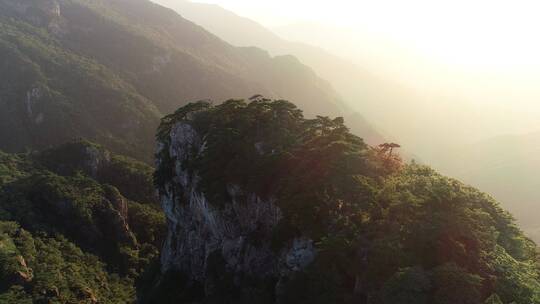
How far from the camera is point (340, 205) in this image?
37875 mm

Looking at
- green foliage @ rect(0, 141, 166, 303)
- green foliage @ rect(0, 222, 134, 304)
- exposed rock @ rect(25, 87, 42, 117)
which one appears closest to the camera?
green foliage @ rect(0, 222, 134, 304)

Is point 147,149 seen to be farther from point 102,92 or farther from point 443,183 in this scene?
point 443,183

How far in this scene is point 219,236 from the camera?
1983 inches

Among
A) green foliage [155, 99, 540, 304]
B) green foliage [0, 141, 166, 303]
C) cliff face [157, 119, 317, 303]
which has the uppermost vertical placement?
green foliage [155, 99, 540, 304]

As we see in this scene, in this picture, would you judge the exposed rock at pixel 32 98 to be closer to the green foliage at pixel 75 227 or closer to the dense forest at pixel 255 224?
the green foliage at pixel 75 227

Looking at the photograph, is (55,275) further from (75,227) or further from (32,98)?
(32,98)

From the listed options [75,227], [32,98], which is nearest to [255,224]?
[75,227]

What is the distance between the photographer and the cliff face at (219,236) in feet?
129

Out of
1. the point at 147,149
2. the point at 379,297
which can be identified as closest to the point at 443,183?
the point at 379,297

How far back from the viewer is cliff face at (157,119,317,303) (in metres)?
39.3

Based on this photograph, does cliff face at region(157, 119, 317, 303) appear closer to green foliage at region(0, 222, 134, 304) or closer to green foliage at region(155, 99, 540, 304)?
green foliage at region(155, 99, 540, 304)

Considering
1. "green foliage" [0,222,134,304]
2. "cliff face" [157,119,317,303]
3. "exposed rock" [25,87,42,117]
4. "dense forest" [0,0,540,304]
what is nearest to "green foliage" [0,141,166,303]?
"green foliage" [0,222,134,304]

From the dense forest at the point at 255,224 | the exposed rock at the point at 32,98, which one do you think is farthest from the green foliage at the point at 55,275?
the exposed rock at the point at 32,98

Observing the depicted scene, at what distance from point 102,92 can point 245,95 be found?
6190 centimetres
